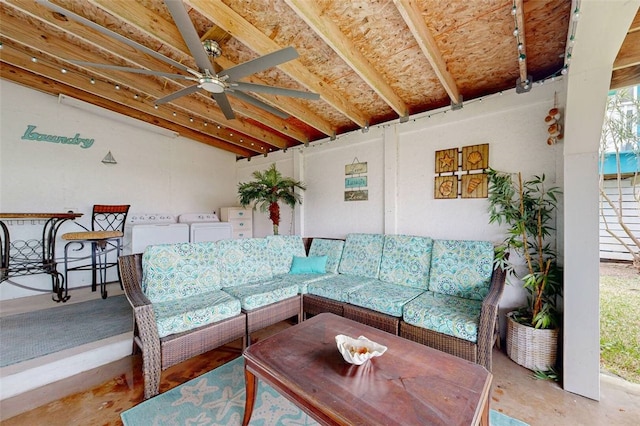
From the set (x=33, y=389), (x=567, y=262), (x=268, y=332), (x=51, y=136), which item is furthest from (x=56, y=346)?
(x=567, y=262)

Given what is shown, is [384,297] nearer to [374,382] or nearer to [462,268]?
[462,268]

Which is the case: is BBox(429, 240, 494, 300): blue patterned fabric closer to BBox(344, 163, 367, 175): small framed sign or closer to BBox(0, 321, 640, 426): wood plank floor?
BBox(0, 321, 640, 426): wood plank floor

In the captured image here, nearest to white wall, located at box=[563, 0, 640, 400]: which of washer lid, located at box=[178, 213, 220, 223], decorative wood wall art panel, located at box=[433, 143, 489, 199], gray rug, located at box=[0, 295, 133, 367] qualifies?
decorative wood wall art panel, located at box=[433, 143, 489, 199]

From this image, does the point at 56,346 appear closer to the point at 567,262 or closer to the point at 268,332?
the point at 268,332

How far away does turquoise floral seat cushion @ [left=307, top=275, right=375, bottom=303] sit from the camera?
2.66 metres

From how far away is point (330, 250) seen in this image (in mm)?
3602

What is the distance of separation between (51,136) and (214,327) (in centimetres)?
431

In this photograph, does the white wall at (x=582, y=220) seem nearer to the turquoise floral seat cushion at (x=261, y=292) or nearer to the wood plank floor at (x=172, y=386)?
the wood plank floor at (x=172, y=386)

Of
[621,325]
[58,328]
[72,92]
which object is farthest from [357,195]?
[72,92]

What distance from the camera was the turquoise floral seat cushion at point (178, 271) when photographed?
7.53ft

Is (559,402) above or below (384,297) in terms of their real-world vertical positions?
below

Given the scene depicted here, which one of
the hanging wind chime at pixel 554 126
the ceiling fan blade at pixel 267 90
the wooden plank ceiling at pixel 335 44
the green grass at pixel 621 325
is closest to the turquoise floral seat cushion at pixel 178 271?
the wooden plank ceiling at pixel 335 44

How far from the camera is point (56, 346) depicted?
2.20 meters

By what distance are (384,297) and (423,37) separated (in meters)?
2.31
